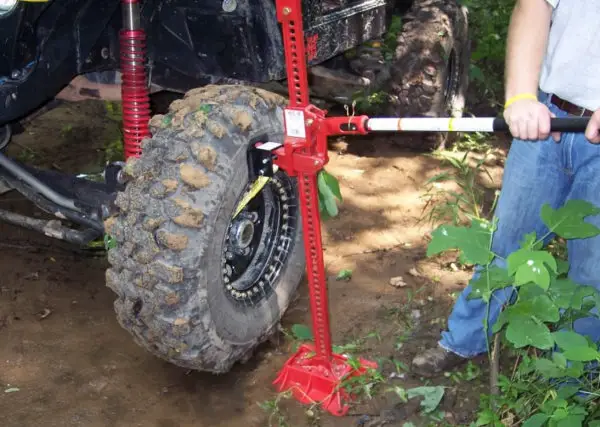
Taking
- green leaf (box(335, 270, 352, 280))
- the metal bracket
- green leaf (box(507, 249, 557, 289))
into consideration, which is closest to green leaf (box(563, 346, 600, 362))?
green leaf (box(507, 249, 557, 289))

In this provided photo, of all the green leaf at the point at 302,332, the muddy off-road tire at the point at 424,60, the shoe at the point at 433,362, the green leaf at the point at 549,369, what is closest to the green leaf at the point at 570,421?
the green leaf at the point at 549,369

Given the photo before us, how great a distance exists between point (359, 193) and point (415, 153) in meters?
0.71

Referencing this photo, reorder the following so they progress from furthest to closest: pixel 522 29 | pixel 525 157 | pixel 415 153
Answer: pixel 415 153, pixel 525 157, pixel 522 29

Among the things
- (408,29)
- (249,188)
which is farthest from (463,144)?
(249,188)

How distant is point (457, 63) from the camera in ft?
18.2

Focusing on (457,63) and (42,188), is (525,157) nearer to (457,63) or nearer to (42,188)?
(42,188)

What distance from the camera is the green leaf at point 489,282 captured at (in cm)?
274

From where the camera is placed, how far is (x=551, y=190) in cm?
289

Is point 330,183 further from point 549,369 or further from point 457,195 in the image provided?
point 457,195

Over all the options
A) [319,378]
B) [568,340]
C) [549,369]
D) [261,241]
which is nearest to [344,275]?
[261,241]

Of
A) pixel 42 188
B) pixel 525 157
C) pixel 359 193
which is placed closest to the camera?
pixel 525 157

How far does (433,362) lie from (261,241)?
88 centimetres

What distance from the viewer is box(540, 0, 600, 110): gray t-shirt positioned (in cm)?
256

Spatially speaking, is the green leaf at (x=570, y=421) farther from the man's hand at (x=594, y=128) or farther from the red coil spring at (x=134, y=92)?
the red coil spring at (x=134, y=92)
